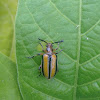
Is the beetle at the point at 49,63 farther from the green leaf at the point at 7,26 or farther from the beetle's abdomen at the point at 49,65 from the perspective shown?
the green leaf at the point at 7,26

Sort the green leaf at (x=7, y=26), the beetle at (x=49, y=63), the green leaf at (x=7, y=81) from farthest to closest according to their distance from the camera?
the green leaf at (x=7, y=26)
the beetle at (x=49, y=63)
the green leaf at (x=7, y=81)

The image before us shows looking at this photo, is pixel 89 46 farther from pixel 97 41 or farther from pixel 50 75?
pixel 50 75

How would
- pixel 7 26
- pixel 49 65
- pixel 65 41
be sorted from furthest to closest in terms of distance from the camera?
pixel 7 26, pixel 49 65, pixel 65 41

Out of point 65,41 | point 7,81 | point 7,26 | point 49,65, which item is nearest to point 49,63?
point 49,65

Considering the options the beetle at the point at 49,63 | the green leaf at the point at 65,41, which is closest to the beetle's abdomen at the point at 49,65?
the beetle at the point at 49,63

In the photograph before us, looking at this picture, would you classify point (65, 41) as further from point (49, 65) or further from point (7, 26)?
point (7, 26)

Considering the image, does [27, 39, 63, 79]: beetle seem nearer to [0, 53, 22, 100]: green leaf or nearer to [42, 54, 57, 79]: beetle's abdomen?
[42, 54, 57, 79]: beetle's abdomen

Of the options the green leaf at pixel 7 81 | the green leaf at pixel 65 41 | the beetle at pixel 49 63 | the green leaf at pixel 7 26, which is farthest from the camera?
the green leaf at pixel 7 26
